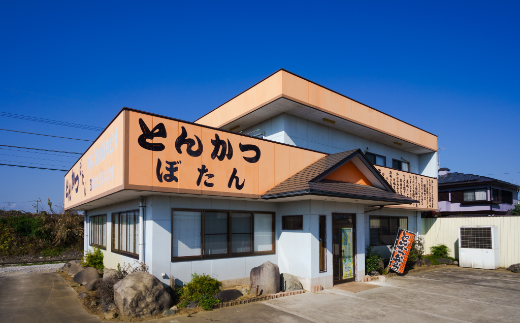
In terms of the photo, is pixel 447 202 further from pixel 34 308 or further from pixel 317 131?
pixel 34 308

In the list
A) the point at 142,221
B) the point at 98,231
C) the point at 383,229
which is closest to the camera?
the point at 142,221

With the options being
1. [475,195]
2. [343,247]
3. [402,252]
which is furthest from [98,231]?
[475,195]

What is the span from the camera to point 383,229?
62.5ft

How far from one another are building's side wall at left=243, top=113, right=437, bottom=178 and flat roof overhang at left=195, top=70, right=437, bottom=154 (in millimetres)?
273

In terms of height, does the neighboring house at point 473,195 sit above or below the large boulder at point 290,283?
above

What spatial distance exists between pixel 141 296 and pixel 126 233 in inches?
192

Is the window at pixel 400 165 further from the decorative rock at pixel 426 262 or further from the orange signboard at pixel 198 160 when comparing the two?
the orange signboard at pixel 198 160

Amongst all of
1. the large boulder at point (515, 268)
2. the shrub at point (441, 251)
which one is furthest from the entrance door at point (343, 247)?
the shrub at point (441, 251)

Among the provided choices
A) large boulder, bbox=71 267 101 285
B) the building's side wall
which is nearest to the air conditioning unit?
the building's side wall

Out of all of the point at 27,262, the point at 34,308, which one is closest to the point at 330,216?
the point at 34,308

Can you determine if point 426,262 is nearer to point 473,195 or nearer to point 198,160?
point 198,160

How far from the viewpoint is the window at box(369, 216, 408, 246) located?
18297 mm

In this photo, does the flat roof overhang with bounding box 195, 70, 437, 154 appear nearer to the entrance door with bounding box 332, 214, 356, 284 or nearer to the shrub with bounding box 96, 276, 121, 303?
the entrance door with bounding box 332, 214, 356, 284

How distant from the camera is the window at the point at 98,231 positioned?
16.7m
